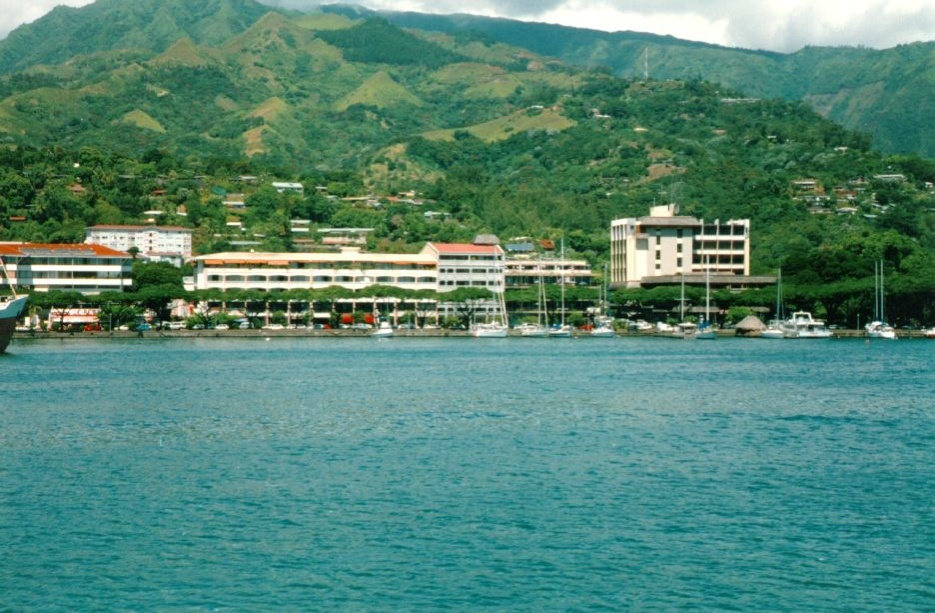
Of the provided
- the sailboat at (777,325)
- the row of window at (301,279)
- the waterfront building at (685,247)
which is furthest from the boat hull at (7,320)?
the waterfront building at (685,247)

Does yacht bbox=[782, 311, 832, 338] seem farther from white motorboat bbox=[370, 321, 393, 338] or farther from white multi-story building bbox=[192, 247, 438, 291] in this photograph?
white multi-story building bbox=[192, 247, 438, 291]

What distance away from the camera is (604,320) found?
476 feet

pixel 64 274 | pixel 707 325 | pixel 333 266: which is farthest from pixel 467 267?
pixel 64 274

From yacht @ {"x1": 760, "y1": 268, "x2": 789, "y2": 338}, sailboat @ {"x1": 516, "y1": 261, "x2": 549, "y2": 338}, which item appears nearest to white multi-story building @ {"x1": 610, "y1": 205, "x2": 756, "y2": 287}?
sailboat @ {"x1": 516, "y1": 261, "x2": 549, "y2": 338}

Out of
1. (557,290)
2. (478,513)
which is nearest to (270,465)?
(478,513)

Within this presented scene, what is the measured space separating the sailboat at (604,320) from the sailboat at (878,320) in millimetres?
26840

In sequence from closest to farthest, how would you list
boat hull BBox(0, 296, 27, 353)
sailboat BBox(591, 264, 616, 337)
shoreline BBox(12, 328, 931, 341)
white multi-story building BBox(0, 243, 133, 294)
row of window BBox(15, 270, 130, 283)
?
boat hull BBox(0, 296, 27, 353), shoreline BBox(12, 328, 931, 341), sailboat BBox(591, 264, 616, 337), white multi-story building BBox(0, 243, 133, 294), row of window BBox(15, 270, 130, 283)

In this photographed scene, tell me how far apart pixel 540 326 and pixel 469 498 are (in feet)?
371

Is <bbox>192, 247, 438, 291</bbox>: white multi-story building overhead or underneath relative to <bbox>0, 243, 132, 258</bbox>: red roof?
underneath

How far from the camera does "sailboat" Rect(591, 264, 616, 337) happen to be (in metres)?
142

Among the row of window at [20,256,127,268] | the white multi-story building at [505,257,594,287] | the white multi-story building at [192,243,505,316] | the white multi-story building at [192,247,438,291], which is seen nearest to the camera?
the row of window at [20,256,127,268]

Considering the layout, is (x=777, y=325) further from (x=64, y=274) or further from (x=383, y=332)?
(x=64, y=274)

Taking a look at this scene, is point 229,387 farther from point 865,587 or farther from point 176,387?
point 865,587

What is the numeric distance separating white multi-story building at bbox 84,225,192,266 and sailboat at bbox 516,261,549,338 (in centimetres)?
5030
